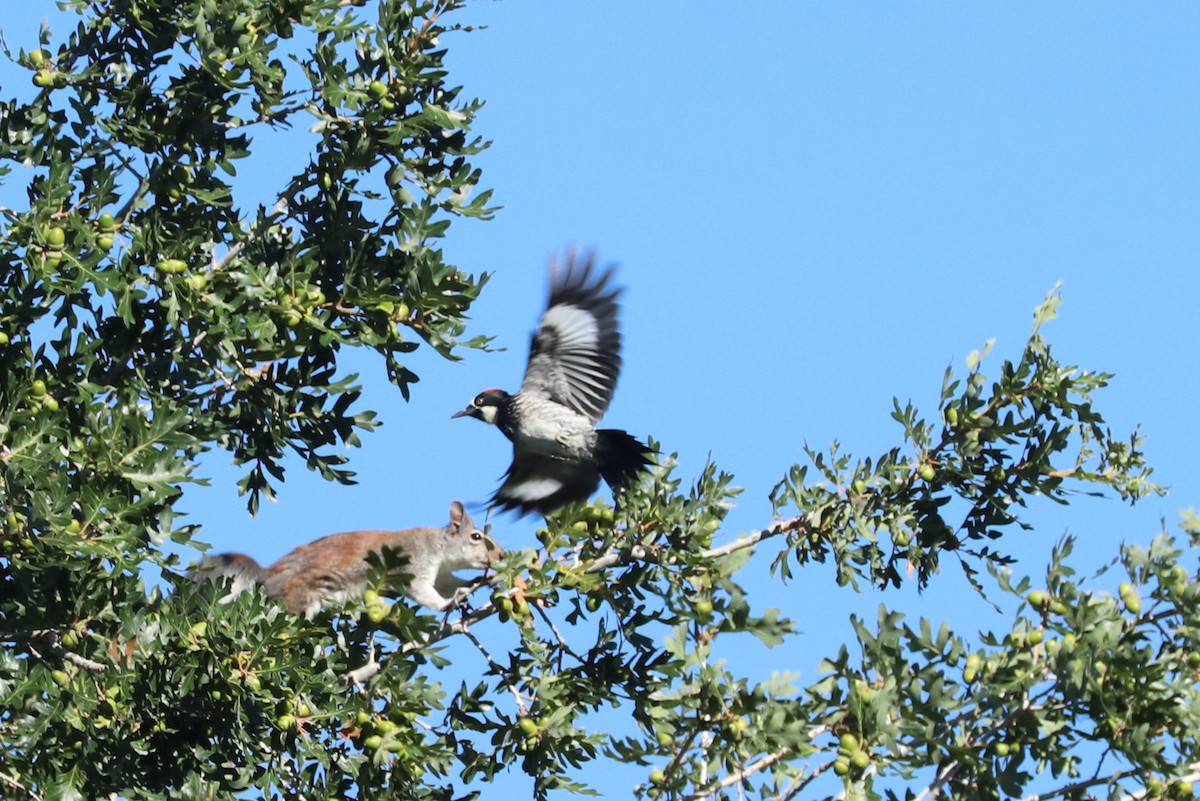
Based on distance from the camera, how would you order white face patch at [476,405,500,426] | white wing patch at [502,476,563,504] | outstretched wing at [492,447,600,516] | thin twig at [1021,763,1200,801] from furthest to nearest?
white face patch at [476,405,500,426] → white wing patch at [502,476,563,504] → outstretched wing at [492,447,600,516] → thin twig at [1021,763,1200,801]

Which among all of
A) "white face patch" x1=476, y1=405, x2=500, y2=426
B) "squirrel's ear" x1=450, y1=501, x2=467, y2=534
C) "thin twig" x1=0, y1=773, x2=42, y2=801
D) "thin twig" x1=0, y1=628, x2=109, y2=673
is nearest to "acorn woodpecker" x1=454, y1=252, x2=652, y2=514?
"white face patch" x1=476, y1=405, x2=500, y2=426

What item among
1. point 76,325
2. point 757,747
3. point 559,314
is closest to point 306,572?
point 559,314

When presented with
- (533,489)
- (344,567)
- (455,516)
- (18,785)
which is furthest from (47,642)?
(455,516)

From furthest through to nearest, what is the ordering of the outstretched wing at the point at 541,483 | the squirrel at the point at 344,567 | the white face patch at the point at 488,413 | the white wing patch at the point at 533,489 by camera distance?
1. the white face patch at the point at 488,413
2. the white wing patch at the point at 533,489
3. the outstretched wing at the point at 541,483
4. the squirrel at the point at 344,567

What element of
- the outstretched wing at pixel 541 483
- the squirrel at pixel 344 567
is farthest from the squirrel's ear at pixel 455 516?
the outstretched wing at pixel 541 483

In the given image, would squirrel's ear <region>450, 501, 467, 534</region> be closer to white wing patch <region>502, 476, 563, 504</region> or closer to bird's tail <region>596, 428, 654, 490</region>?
white wing patch <region>502, 476, 563, 504</region>

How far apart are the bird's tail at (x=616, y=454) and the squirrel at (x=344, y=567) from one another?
737 millimetres

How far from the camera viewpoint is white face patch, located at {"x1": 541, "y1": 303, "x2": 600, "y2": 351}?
31.8 ft

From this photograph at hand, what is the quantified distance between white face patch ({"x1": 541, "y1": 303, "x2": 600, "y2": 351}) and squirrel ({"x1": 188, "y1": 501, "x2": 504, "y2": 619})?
1283 mm

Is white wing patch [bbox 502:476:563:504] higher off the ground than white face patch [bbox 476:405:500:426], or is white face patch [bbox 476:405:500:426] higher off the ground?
white face patch [bbox 476:405:500:426]

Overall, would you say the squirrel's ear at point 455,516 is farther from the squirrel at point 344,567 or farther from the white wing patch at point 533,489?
the white wing patch at point 533,489

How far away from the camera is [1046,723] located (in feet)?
19.2

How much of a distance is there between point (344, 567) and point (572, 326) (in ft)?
6.05

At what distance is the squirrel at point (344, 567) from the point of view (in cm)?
937
